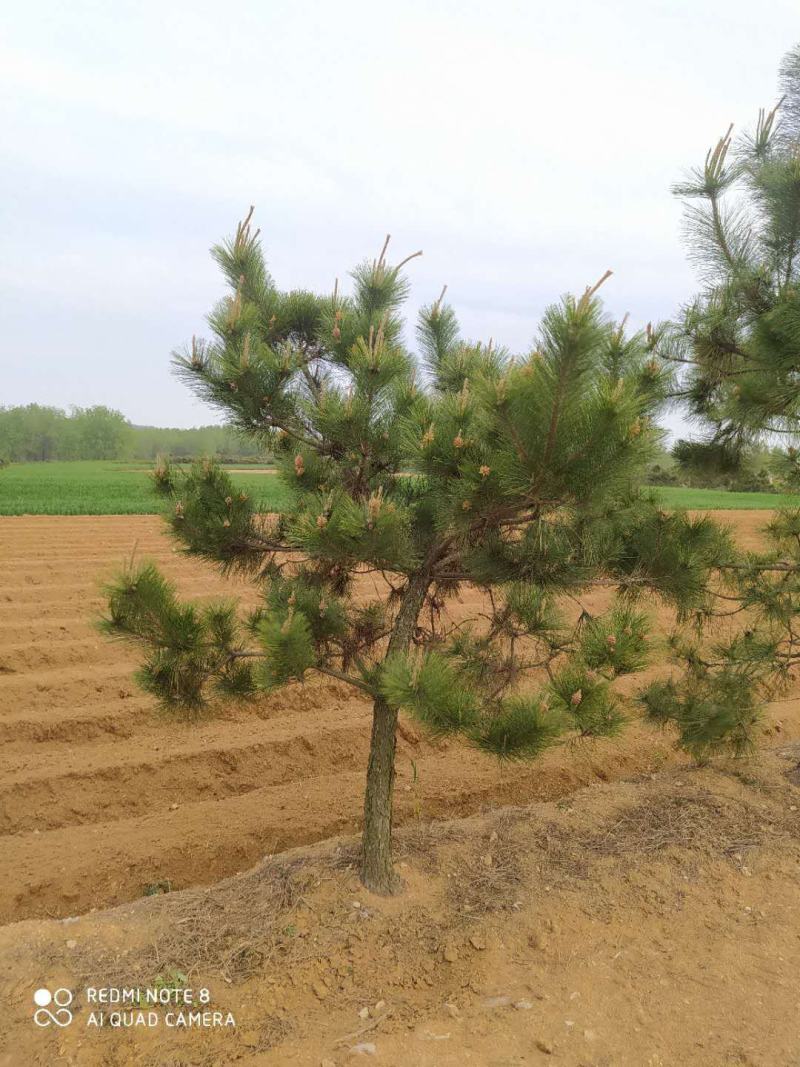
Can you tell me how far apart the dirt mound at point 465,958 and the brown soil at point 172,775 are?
773 millimetres

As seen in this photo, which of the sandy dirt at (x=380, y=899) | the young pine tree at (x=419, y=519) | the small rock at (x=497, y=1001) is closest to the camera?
the young pine tree at (x=419, y=519)

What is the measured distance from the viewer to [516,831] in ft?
12.8

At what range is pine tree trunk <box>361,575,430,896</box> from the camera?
3.21 meters

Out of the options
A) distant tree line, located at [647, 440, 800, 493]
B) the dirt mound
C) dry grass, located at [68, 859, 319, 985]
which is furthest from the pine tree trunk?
distant tree line, located at [647, 440, 800, 493]

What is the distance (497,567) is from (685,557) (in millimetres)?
835

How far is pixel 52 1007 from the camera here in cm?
255

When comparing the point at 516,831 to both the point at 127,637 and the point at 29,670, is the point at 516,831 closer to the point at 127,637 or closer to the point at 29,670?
the point at 127,637

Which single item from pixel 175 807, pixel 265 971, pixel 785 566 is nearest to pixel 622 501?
pixel 785 566

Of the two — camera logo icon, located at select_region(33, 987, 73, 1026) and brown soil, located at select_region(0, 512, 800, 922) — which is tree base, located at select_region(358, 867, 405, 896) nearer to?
brown soil, located at select_region(0, 512, 800, 922)

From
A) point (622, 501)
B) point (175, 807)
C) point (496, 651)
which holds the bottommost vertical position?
point (175, 807)

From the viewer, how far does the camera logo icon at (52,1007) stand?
250 cm

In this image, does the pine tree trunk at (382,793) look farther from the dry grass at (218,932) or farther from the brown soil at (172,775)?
the brown soil at (172,775)

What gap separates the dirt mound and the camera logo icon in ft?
0.08

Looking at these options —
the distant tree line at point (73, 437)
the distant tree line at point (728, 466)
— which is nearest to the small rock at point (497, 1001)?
the distant tree line at point (728, 466)
